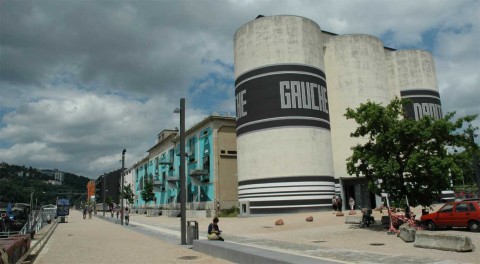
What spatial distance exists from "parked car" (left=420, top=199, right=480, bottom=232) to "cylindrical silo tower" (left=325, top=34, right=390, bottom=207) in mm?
27251

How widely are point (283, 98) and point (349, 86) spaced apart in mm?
11572

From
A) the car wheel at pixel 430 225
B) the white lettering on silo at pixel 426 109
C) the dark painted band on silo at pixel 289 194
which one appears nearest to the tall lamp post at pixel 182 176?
the car wheel at pixel 430 225

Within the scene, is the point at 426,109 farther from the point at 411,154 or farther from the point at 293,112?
the point at 411,154

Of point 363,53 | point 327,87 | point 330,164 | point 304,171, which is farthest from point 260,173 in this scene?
point 363,53

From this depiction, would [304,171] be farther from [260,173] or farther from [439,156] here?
[439,156]

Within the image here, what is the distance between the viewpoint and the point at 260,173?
1663 inches

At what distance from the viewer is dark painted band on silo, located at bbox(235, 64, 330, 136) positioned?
138ft

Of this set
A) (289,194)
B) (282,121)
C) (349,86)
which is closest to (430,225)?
(289,194)

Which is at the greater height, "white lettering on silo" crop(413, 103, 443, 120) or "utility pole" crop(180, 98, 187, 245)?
"white lettering on silo" crop(413, 103, 443, 120)

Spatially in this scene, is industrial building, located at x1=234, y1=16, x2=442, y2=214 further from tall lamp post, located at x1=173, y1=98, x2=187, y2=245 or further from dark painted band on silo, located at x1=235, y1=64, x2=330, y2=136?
tall lamp post, located at x1=173, y1=98, x2=187, y2=245

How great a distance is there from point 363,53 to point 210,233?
39711 millimetres

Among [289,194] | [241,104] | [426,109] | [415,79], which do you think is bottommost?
[289,194]

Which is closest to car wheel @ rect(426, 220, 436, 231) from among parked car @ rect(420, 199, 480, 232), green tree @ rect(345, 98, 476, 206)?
parked car @ rect(420, 199, 480, 232)

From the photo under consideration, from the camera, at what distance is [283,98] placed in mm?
42125
